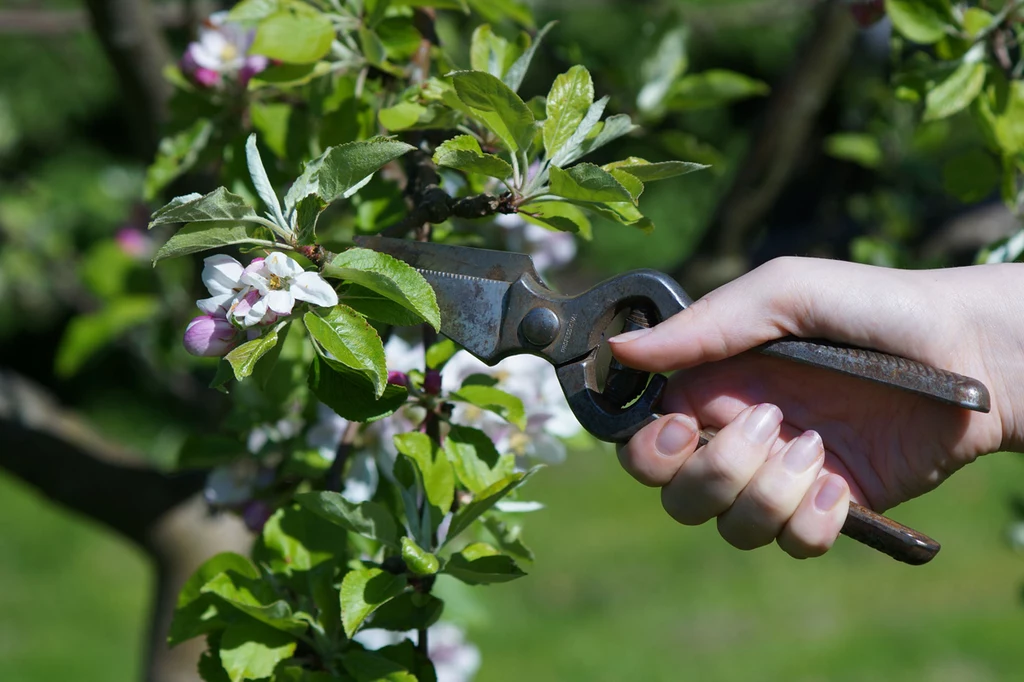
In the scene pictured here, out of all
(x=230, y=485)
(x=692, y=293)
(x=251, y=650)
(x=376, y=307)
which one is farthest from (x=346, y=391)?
(x=692, y=293)

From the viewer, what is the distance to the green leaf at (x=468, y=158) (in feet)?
3.18

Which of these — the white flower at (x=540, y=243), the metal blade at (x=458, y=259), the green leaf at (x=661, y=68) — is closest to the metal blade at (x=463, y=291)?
the metal blade at (x=458, y=259)

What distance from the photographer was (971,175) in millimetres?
1492

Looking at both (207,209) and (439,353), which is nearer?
(207,209)

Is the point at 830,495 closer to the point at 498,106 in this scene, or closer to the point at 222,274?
the point at 498,106

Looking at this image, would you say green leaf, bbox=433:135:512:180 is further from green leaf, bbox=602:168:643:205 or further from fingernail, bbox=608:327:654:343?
fingernail, bbox=608:327:654:343

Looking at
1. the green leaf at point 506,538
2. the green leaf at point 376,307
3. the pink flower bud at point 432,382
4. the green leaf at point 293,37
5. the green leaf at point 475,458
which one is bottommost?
the green leaf at point 506,538

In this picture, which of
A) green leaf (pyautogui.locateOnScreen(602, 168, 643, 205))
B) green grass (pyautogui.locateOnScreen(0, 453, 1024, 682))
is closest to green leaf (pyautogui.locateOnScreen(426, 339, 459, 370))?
green leaf (pyautogui.locateOnScreen(602, 168, 643, 205))

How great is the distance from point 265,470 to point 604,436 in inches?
21.4

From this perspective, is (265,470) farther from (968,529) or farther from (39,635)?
(968,529)

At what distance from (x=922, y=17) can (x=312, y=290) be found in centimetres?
95

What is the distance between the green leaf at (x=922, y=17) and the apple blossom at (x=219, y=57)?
896 mm

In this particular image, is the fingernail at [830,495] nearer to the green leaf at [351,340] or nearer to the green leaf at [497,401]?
the green leaf at [497,401]

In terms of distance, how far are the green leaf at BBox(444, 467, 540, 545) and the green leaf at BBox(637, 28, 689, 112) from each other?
0.89m
